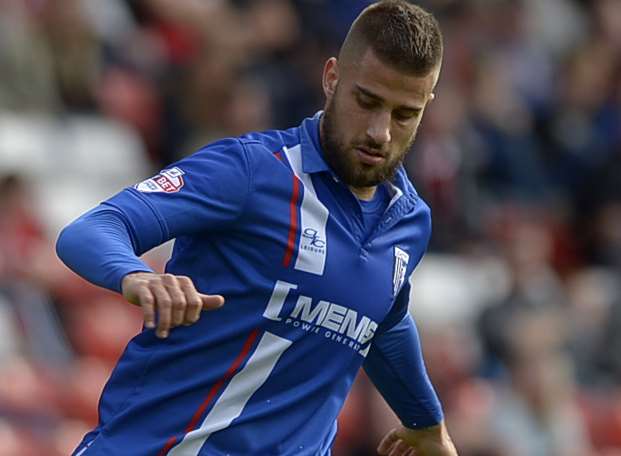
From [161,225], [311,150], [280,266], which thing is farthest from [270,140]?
[161,225]

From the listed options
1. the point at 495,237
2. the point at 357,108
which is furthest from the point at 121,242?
the point at 495,237

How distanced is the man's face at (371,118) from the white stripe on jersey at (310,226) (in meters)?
0.11

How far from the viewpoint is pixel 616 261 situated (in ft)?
38.7

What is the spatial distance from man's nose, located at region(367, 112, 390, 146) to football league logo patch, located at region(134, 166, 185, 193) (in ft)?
1.78

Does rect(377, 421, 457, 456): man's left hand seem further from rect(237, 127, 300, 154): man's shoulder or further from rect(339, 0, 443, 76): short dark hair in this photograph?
rect(339, 0, 443, 76): short dark hair

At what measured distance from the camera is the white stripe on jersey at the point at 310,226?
13.0ft

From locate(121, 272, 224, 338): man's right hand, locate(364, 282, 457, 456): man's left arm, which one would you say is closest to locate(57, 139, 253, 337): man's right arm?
locate(121, 272, 224, 338): man's right hand

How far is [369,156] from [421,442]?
1019 mm

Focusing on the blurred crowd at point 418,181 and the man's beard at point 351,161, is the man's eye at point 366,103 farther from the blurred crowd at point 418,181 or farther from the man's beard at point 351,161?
the blurred crowd at point 418,181

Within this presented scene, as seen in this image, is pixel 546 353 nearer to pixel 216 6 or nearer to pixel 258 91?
pixel 258 91

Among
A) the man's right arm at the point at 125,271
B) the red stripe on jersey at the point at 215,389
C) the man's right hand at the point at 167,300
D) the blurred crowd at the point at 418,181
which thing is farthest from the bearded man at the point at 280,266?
the blurred crowd at the point at 418,181

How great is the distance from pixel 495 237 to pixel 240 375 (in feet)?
24.2

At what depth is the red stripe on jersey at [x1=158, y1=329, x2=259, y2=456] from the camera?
3920 mm

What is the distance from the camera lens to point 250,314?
392cm
